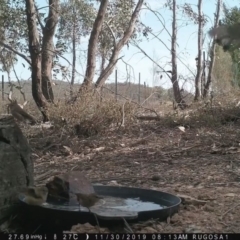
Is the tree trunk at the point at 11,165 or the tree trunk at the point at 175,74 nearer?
the tree trunk at the point at 11,165

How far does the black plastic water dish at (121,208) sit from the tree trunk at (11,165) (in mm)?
156

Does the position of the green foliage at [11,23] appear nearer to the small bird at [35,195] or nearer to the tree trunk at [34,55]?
the tree trunk at [34,55]

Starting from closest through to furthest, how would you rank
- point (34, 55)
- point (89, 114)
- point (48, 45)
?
point (89, 114) < point (34, 55) < point (48, 45)

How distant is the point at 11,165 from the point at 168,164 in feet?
10.4

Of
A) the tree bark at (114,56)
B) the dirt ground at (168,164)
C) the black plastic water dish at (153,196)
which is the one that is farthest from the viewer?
the tree bark at (114,56)

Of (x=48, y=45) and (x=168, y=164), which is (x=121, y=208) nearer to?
(x=168, y=164)

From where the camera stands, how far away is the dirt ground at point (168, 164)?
383cm

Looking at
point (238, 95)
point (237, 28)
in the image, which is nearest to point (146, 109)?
point (238, 95)

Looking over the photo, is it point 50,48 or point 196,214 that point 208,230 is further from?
point 50,48

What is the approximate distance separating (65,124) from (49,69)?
2.70m

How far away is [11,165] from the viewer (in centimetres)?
348

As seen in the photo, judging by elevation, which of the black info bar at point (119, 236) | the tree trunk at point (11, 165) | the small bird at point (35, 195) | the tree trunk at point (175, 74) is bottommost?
the black info bar at point (119, 236)

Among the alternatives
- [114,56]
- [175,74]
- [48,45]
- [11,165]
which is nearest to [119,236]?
[11,165]

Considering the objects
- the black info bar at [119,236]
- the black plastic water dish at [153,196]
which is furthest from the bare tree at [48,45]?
the black info bar at [119,236]
